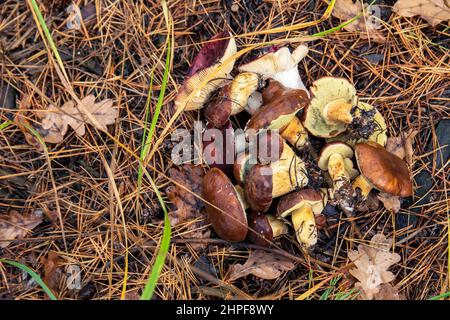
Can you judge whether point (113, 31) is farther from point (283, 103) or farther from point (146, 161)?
point (283, 103)

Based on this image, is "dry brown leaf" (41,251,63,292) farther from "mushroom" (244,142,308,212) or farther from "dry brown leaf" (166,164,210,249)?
"mushroom" (244,142,308,212)

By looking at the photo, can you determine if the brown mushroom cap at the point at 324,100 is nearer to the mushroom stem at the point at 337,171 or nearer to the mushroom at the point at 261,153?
the mushroom stem at the point at 337,171

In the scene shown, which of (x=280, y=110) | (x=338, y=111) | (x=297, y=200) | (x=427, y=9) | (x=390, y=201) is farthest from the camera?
(x=427, y=9)

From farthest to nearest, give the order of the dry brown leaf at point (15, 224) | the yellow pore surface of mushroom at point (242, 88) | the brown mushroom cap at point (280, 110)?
the dry brown leaf at point (15, 224), the yellow pore surface of mushroom at point (242, 88), the brown mushroom cap at point (280, 110)

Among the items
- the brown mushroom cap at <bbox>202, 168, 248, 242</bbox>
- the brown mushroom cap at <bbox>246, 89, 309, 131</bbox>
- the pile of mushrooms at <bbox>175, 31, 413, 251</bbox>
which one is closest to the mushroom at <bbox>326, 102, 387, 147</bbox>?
the pile of mushrooms at <bbox>175, 31, 413, 251</bbox>

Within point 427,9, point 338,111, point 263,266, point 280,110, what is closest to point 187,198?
point 263,266

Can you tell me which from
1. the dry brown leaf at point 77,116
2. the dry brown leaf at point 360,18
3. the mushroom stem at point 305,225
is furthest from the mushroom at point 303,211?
the dry brown leaf at point 77,116

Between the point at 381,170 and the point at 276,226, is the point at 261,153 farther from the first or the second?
the point at 381,170
